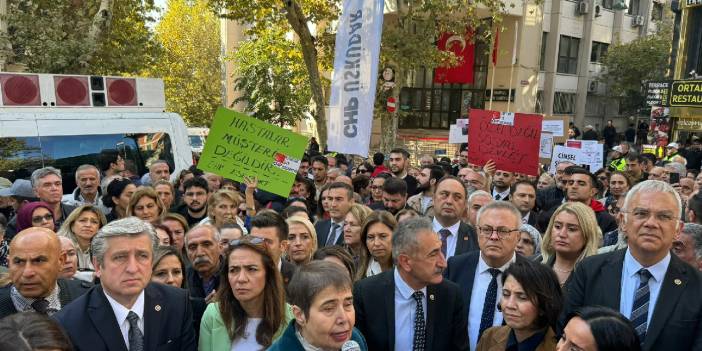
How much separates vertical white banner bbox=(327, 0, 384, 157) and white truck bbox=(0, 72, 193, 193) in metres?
3.26

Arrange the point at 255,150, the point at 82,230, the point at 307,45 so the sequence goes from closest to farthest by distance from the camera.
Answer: the point at 82,230
the point at 255,150
the point at 307,45

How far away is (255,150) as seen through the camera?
6652mm

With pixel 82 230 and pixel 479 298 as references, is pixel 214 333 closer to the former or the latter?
pixel 479 298

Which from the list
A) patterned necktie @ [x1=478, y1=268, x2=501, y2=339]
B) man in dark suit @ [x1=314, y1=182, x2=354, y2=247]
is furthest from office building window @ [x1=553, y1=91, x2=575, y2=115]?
patterned necktie @ [x1=478, y1=268, x2=501, y2=339]

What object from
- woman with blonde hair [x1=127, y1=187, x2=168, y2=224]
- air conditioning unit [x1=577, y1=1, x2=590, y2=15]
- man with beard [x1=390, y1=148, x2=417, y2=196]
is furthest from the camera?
air conditioning unit [x1=577, y1=1, x2=590, y2=15]

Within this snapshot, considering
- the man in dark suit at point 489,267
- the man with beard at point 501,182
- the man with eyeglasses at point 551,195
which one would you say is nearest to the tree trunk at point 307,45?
the man with beard at point 501,182

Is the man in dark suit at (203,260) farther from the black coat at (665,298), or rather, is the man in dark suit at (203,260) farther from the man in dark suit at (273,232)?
the black coat at (665,298)

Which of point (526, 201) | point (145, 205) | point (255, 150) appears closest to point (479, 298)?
point (526, 201)

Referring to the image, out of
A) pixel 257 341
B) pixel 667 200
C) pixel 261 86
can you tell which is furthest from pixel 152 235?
pixel 261 86

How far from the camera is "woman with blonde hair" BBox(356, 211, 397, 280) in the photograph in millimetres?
4355

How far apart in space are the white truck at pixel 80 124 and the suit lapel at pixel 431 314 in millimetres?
6132

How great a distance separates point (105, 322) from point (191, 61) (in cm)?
2910

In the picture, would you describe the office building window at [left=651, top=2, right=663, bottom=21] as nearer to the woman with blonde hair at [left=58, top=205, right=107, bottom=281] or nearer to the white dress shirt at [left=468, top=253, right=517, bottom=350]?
the white dress shirt at [left=468, top=253, right=517, bottom=350]

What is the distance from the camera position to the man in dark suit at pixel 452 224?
16.3 feet
